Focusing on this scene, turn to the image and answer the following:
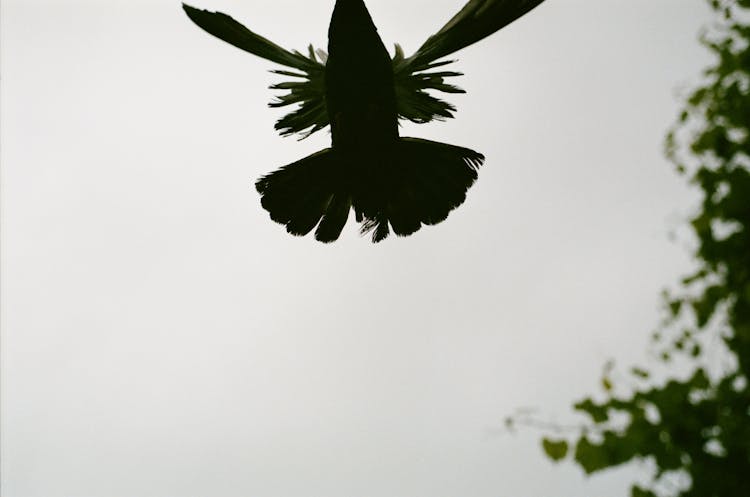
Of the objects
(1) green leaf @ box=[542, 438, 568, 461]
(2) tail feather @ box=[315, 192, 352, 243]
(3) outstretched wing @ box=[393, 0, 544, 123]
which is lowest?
(1) green leaf @ box=[542, 438, 568, 461]

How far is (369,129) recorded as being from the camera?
232 cm

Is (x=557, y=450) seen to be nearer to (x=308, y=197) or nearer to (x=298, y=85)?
(x=308, y=197)

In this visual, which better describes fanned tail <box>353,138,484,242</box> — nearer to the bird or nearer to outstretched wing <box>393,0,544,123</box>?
the bird

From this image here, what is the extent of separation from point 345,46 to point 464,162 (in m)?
0.85

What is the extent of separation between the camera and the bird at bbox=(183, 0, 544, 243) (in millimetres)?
2182

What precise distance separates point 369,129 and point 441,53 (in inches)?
19.4

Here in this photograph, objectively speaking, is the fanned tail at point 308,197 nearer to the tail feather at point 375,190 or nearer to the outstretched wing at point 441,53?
the tail feather at point 375,190

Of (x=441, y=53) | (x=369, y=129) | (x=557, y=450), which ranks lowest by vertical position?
(x=557, y=450)

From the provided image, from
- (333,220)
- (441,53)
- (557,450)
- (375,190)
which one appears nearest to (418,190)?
(375,190)

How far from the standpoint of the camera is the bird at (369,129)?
7.16ft

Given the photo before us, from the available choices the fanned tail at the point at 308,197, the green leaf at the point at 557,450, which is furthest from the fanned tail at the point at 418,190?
the green leaf at the point at 557,450

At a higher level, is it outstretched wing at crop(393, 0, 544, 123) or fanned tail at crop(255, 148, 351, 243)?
outstretched wing at crop(393, 0, 544, 123)

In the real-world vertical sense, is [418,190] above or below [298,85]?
below

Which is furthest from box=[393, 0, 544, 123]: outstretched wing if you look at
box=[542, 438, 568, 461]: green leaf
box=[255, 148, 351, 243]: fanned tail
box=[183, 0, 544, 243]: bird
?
box=[542, 438, 568, 461]: green leaf
